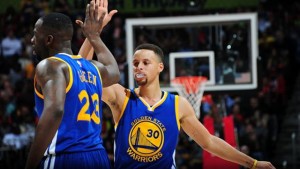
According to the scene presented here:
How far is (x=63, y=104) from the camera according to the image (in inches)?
148

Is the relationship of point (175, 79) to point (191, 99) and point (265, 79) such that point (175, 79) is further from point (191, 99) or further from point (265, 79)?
point (265, 79)

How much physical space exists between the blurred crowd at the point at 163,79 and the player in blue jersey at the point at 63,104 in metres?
6.22

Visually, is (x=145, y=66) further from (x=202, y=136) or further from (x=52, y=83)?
(x=52, y=83)

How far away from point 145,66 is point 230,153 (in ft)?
3.25

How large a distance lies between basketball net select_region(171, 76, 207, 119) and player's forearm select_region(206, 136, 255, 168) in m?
4.20

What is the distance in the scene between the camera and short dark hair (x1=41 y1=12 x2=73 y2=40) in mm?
4051

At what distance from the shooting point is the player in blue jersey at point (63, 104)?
371cm

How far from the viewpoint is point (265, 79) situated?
14516 mm

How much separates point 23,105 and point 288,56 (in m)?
6.11

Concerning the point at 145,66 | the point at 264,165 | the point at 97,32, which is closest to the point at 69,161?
the point at 97,32

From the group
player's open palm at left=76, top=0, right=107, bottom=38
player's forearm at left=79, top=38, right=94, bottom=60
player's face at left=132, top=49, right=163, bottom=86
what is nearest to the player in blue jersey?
player's open palm at left=76, top=0, right=107, bottom=38

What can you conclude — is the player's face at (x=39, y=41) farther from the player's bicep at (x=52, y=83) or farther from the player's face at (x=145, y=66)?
the player's face at (x=145, y=66)

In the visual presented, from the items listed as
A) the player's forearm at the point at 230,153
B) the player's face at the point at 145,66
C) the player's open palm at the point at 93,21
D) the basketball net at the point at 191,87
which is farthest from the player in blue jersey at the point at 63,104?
the basketball net at the point at 191,87

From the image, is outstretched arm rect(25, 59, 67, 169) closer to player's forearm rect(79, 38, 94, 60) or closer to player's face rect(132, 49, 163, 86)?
player's forearm rect(79, 38, 94, 60)
